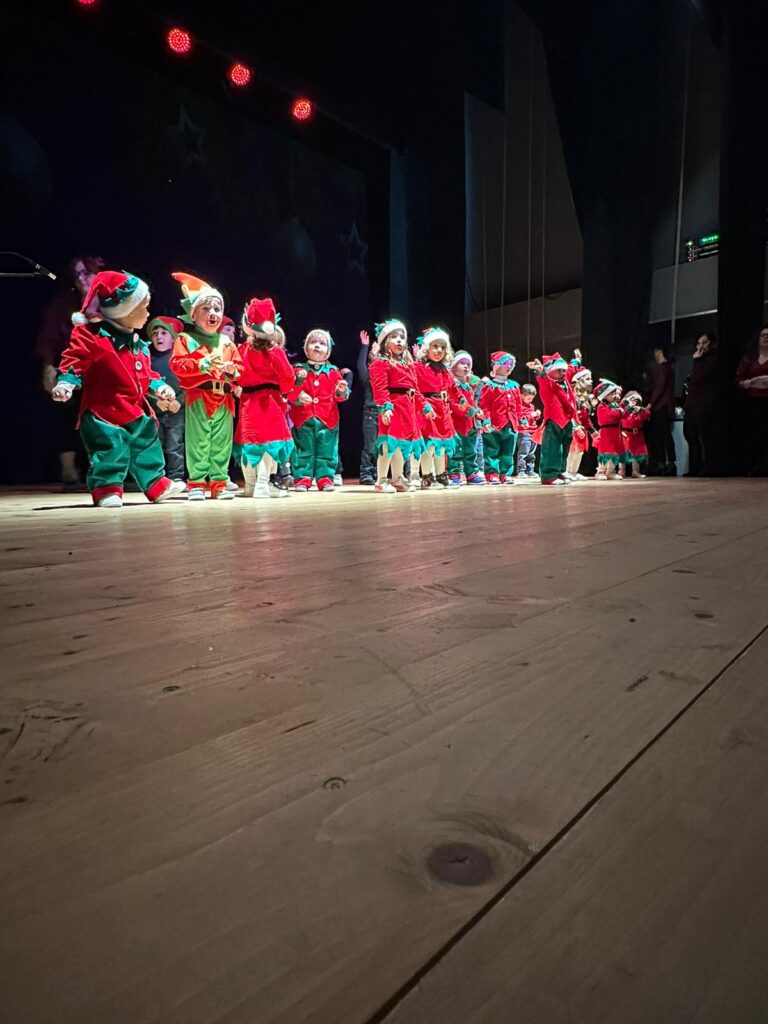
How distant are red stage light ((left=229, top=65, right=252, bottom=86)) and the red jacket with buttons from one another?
295 cm

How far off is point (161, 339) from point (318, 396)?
132cm

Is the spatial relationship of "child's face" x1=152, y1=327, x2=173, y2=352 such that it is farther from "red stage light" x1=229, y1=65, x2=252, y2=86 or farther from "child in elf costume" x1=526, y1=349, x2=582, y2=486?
"child in elf costume" x1=526, y1=349, x2=582, y2=486

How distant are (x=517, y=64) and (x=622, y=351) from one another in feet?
11.7

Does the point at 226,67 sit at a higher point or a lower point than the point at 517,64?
lower

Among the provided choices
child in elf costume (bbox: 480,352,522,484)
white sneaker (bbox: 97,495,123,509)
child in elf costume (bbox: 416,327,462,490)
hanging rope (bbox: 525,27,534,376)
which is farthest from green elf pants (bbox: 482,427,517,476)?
white sneaker (bbox: 97,495,123,509)

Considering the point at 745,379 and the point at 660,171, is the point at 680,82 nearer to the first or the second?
the point at 660,171

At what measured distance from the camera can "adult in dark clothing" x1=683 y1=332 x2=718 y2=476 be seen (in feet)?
22.0

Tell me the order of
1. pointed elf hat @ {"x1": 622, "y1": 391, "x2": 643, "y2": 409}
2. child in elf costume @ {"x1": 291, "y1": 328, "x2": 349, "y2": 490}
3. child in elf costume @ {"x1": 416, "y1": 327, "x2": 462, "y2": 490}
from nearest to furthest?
child in elf costume @ {"x1": 416, "y1": 327, "x2": 462, "y2": 490}
child in elf costume @ {"x1": 291, "y1": 328, "x2": 349, "y2": 490}
pointed elf hat @ {"x1": 622, "y1": 391, "x2": 643, "y2": 409}

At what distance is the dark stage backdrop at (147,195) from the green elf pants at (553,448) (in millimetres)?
2975

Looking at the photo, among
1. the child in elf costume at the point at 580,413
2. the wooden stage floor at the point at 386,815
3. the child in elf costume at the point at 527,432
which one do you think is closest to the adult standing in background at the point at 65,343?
the child in elf costume at the point at 580,413

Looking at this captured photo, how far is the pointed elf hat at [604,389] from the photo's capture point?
22.2 ft

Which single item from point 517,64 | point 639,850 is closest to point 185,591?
point 639,850

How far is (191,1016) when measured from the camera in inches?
7.9

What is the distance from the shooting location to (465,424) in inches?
242
